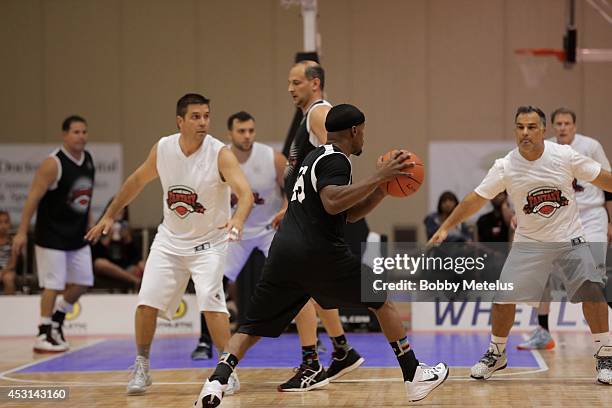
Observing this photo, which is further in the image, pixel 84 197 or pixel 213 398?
pixel 84 197

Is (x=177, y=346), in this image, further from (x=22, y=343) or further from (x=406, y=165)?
(x=406, y=165)

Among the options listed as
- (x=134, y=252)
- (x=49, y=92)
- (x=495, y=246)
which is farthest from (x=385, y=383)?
(x=49, y=92)

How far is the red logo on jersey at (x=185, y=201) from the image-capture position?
296 inches

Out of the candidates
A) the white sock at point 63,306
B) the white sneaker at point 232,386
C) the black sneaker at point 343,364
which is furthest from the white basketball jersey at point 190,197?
the white sock at point 63,306

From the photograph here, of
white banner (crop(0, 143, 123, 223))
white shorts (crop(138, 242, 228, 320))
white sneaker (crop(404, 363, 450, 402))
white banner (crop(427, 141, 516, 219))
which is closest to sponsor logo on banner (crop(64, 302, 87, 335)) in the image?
white banner (crop(0, 143, 123, 223))

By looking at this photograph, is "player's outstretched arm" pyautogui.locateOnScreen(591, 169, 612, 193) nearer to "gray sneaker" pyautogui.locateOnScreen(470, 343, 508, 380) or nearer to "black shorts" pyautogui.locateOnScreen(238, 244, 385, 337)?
"gray sneaker" pyautogui.locateOnScreen(470, 343, 508, 380)

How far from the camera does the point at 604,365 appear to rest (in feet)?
23.8

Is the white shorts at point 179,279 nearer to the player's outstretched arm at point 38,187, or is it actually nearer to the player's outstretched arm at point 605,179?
the player's outstretched arm at point 605,179

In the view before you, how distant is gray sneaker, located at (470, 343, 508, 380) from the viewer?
755 cm

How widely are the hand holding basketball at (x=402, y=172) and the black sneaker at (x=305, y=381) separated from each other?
1959 millimetres

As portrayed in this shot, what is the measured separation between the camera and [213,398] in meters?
5.91

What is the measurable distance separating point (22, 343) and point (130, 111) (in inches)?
244

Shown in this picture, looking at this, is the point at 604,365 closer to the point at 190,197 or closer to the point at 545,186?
the point at 545,186

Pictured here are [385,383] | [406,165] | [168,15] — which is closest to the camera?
Answer: [406,165]
